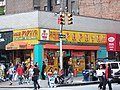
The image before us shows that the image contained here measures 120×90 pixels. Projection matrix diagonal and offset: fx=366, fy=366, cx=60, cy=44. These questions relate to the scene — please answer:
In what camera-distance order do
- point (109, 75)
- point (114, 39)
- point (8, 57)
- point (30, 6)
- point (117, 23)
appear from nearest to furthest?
point (109, 75), point (8, 57), point (114, 39), point (117, 23), point (30, 6)

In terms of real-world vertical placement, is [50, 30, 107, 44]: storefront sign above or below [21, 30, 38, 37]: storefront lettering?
below

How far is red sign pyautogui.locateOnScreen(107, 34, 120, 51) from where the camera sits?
41.5 m

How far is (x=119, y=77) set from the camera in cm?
3011

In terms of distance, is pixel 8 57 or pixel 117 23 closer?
pixel 8 57

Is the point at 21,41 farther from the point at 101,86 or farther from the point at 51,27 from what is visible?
the point at 101,86

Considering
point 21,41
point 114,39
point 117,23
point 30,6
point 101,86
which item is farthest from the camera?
point 30,6

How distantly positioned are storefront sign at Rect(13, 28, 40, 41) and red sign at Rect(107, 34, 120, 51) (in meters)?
10.7

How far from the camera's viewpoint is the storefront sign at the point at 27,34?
34531 mm

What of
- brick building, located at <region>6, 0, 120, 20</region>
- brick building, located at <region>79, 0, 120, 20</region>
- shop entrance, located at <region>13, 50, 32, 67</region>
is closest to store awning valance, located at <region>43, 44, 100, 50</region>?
shop entrance, located at <region>13, 50, 32, 67</region>

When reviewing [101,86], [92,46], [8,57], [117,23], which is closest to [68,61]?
[92,46]

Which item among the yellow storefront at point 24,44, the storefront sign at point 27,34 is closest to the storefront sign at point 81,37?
the storefront sign at point 27,34

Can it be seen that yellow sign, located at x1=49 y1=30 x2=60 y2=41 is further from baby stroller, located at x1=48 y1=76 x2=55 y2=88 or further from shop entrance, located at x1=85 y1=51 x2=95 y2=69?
baby stroller, located at x1=48 y1=76 x2=55 y2=88

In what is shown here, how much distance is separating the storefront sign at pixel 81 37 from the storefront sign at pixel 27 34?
179 cm

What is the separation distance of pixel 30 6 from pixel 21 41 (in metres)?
22.6
